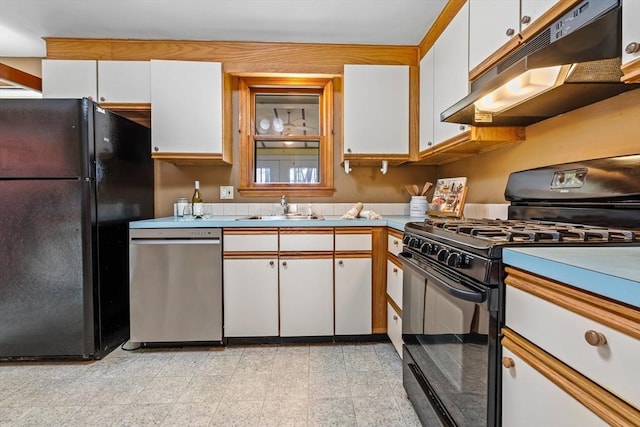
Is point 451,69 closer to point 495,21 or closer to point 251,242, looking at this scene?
point 495,21

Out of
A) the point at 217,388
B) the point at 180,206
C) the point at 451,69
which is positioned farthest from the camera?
the point at 180,206

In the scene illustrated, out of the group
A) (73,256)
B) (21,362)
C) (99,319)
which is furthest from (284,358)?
(21,362)

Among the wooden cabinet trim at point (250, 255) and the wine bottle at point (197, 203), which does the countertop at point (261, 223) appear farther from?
the wine bottle at point (197, 203)

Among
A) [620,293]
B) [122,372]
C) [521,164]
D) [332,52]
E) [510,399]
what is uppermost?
[332,52]

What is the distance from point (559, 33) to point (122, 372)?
2.59 meters

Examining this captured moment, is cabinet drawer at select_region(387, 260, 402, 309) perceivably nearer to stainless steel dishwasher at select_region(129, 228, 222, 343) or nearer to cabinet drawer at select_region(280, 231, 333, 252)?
cabinet drawer at select_region(280, 231, 333, 252)

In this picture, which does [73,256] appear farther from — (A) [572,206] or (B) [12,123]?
(A) [572,206]

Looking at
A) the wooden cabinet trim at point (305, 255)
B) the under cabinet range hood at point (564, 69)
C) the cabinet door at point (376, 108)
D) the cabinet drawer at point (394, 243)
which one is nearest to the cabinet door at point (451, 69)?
the under cabinet range hood at point (564, 69)

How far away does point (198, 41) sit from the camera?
2461mm

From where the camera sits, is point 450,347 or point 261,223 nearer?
point 450,347

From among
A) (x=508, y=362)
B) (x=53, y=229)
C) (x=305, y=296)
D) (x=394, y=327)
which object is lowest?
(x=394, y=327)

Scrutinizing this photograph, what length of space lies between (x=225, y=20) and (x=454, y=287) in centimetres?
222

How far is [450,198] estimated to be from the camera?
2.19 metres

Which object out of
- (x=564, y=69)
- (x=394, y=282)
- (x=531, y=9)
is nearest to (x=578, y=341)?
(x=564, y=69)
